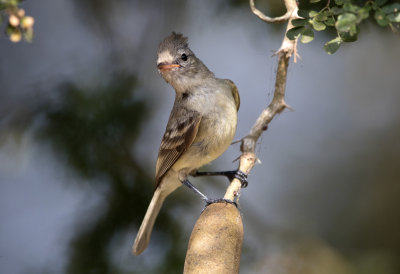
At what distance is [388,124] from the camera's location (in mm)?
2568

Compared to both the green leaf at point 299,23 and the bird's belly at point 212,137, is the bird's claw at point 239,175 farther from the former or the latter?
the green leaf at point 299,23

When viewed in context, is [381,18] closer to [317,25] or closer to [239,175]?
[317,25]

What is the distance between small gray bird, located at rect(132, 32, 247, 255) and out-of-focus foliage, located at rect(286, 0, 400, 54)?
0.63 m

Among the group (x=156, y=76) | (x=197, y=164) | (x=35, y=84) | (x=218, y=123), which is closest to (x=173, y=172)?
(x=197, y=164)

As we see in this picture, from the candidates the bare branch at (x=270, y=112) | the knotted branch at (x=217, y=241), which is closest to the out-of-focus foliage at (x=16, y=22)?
the knotted branch at (x=217, y=241)

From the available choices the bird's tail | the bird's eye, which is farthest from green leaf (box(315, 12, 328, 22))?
the bird's tail

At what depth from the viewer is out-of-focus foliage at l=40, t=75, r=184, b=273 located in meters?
2.18

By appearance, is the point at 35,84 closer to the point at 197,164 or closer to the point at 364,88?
the point at 197,164

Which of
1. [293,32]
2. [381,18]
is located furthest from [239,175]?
[381,18]

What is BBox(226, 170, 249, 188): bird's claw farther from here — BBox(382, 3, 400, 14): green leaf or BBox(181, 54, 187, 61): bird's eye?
BBox(382, 3, 400, 14): green leaf

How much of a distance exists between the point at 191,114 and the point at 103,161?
55 centimetres

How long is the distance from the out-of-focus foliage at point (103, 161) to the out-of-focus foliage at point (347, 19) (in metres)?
1.16

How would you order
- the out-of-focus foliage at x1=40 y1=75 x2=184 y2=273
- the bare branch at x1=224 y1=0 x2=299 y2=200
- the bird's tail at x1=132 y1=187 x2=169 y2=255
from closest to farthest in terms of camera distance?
the bare branch at x1=224 y1=0 x2=299 y2=200
the bird's tail at x1=132 y1=187 x2=169 y2=255
the out-of-focus foliage at x1=40 y1=75 x2=184 y2=273

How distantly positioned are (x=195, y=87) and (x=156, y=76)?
0.54 metres
